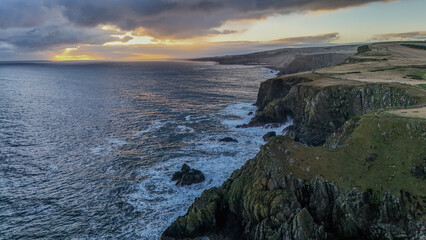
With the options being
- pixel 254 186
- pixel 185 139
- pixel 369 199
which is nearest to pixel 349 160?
pixel 369 199

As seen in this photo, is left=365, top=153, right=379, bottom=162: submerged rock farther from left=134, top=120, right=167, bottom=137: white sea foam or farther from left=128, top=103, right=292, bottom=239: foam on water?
left=134, top=120, right=167, bottom=137: white sea foam

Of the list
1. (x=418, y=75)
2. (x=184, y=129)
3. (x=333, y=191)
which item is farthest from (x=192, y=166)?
(x=418, y=75)

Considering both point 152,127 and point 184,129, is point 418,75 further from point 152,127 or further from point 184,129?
point 152,127

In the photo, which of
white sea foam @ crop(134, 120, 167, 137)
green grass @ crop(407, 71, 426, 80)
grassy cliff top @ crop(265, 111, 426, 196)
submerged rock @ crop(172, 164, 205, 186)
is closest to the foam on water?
submerged rock @ crop(172, 164, 205, 186)

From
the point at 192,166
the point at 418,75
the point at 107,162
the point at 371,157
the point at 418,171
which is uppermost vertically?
the point at 418,75

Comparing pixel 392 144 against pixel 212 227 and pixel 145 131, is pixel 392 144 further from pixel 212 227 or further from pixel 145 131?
pixel 145 131

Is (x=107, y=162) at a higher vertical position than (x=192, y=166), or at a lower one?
higher
